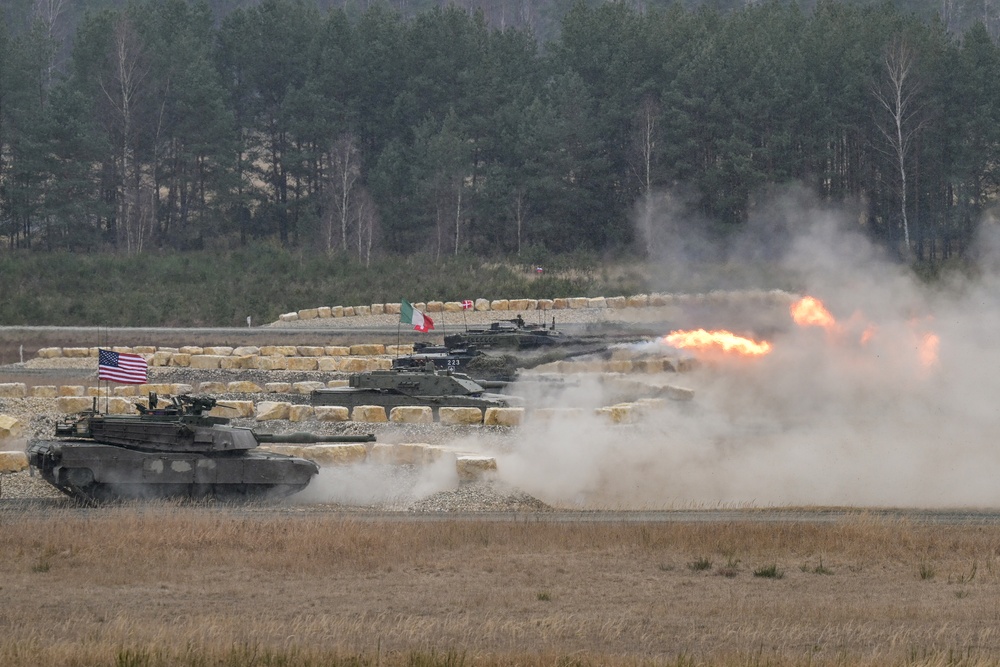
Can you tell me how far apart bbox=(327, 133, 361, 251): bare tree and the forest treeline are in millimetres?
298

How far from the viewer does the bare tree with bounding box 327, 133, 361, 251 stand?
297 feet

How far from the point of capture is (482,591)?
21828mm

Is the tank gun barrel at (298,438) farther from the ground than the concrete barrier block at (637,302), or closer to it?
closer to it

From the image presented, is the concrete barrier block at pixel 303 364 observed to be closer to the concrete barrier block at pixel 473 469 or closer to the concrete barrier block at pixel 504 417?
the concrete barrier block at pixel 504 417

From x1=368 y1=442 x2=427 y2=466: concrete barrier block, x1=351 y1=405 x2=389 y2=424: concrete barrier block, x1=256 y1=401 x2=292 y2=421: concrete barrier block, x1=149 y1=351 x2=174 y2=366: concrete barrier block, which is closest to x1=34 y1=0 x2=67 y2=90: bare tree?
x1=149 y1=351 x2=174 y2=366: concrete barrier block

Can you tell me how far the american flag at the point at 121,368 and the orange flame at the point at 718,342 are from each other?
20.5 metres

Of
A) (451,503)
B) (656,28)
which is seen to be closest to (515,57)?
(656,28)

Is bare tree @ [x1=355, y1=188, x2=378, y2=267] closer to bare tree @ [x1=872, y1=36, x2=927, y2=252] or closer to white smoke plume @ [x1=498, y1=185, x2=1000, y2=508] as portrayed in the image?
bare tree @ [x1=872, y1=36, x2=927, y2=252]

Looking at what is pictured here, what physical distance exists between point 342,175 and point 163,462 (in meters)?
63.2

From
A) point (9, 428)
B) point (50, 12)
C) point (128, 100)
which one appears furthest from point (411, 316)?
point (50, 12)

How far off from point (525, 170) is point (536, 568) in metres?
67.6

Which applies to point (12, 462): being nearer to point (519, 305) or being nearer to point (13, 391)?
point (13, 391)

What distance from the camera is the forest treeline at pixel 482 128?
80000 mm

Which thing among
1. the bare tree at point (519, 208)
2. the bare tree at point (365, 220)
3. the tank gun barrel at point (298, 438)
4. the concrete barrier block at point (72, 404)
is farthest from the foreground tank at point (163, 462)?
the bare tree at point (519, 208)
